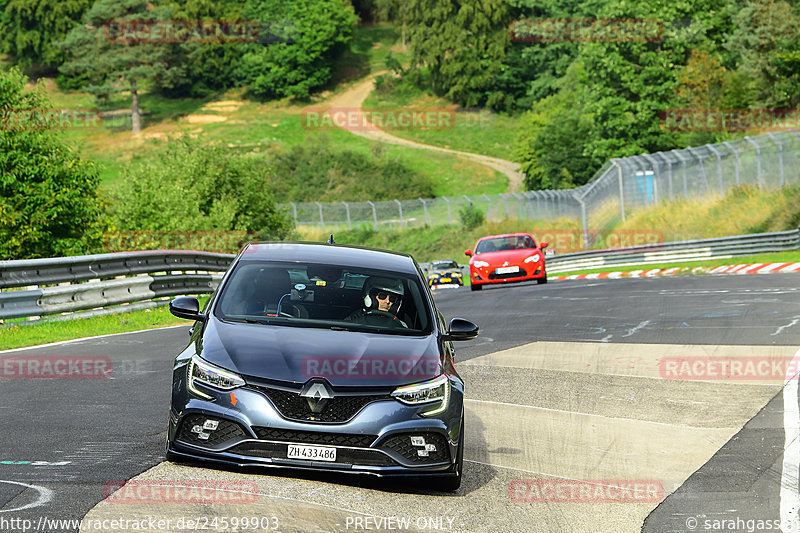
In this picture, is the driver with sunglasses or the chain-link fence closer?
the driver with sunglasses

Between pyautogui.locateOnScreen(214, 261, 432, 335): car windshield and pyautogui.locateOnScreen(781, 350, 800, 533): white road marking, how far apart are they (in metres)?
2.47

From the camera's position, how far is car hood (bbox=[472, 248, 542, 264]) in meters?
30.1

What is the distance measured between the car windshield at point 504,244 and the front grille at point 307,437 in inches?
964

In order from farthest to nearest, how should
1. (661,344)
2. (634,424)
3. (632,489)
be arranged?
(661,344) < (634,424) < (632,489)

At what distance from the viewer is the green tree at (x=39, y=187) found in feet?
94.9

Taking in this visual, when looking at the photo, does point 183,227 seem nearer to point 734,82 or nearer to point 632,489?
point 632,489

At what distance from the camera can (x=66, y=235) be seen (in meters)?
30.0

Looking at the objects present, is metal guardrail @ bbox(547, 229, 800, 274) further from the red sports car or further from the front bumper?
the front bumper

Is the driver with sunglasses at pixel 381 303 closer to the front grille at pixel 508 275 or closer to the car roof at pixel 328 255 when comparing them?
the car roof at pixel 328 255

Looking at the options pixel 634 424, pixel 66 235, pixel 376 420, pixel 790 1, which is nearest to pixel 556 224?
pixel 790 1

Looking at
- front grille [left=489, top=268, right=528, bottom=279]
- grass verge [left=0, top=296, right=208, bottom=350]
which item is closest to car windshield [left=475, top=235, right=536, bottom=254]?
front grille [left=489, top=268, right=528, bottom=279]

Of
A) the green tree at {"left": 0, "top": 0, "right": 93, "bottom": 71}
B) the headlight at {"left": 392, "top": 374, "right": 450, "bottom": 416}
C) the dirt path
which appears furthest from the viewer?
the green tree at {"left": 0, "top": 0, "right": 93, "bottom": 71}

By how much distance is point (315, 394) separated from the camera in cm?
638

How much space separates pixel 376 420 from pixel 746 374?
6.74 m
